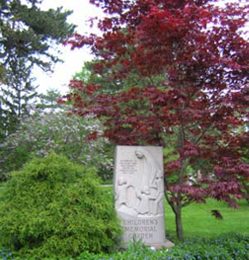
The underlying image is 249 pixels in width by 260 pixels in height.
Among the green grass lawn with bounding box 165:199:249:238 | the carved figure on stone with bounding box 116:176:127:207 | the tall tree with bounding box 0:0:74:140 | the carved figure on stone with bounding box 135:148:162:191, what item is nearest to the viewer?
the carved figure on stone with bounding box 116:176:127:207

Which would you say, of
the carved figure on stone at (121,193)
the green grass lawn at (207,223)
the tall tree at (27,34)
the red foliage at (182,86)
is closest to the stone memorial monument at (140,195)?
the carved figure on stone at (121,193)

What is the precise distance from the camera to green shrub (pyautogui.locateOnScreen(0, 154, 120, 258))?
16.0 feet

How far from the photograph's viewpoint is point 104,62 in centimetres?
678

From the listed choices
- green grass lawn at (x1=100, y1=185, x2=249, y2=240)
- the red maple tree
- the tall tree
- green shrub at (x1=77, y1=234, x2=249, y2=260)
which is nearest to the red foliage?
the red maple tree

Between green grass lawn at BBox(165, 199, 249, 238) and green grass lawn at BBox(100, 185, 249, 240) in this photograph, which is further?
green grass lawn at BBox(165, 199, 249, 238)

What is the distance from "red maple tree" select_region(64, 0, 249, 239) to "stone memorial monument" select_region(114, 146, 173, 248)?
1.03 ft

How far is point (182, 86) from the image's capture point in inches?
247

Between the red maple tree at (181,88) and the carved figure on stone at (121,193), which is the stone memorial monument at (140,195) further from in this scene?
the red maple tree at (181,88)

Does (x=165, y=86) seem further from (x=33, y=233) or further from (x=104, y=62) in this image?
(x=33, y=233)

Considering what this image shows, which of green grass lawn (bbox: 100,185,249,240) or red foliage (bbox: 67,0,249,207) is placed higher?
red foliage (bbox: 67,0,249,207)

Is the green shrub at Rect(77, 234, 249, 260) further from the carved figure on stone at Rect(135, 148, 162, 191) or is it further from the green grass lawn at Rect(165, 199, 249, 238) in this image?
the green grass lawn at Rect(165, 199, 249, 238)

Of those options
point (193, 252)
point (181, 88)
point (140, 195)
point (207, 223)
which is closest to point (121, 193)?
point (140, 195)

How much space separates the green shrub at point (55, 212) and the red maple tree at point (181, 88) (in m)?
1.15

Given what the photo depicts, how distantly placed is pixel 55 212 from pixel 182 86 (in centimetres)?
258
